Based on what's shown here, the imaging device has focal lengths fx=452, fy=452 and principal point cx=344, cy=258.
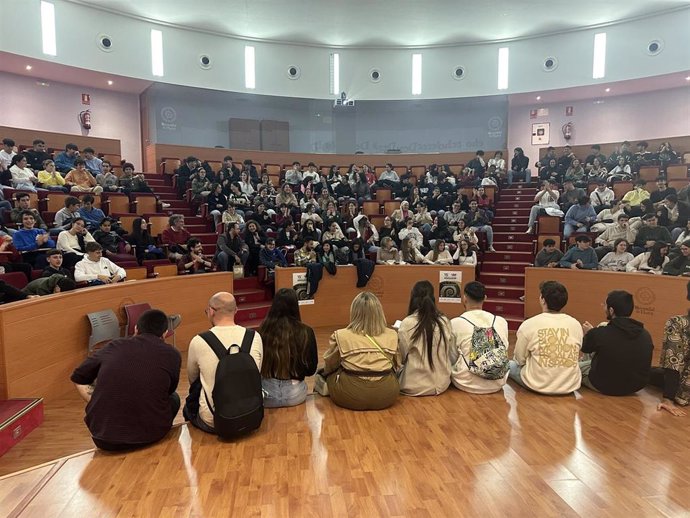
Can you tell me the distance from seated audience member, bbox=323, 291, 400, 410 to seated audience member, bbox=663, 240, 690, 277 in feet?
16.3

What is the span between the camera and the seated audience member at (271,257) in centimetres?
808

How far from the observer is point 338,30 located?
49.1 ft

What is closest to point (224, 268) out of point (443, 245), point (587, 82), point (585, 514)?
point (443, 245)

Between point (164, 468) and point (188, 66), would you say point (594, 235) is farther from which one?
point (188, 66)

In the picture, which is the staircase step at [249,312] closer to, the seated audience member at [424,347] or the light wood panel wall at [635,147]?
the seated audience member at [424,347]

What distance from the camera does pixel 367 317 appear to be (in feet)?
12.0

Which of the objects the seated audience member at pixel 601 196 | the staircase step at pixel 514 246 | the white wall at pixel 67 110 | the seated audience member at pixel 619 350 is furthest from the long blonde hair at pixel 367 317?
the white wall at pixel 67 110

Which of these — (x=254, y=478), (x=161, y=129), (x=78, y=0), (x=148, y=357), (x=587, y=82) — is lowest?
(x=254, y=478)

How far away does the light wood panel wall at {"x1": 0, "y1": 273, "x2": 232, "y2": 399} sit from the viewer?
4.04 m

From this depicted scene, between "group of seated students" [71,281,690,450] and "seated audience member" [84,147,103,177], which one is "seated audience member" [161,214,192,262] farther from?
"group of seated students" [71,281,690,450]

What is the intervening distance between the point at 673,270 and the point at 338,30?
41.1 ft

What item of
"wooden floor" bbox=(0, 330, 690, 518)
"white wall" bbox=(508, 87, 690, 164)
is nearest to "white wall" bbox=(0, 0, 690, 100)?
"white wall" bbox=(508, 87, 690, 164)

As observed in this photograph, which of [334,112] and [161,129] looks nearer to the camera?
[161,129]

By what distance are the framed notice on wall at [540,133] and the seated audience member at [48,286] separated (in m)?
16.3
